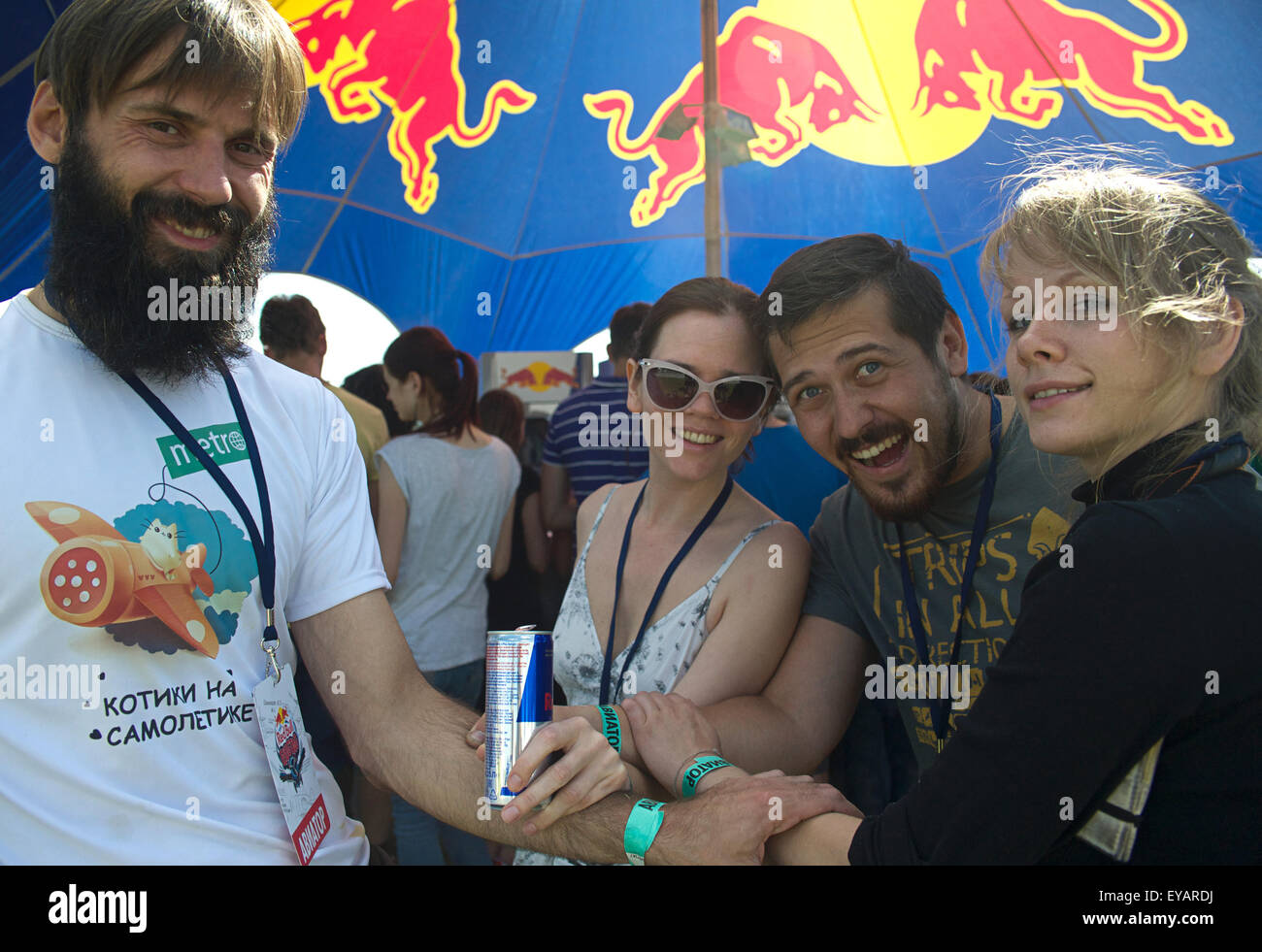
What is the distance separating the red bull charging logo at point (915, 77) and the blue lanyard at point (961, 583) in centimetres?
259

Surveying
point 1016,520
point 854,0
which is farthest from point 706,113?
point 1016,520

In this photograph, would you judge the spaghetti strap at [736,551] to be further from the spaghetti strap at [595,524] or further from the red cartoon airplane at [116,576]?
the red cartoon airplane at [116,576]

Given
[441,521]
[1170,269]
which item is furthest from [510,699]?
[441,521]

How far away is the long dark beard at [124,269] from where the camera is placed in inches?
57.1

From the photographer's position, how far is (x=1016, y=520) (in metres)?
1.86

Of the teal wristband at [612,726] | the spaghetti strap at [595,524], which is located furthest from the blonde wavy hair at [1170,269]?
the spaghetti strap at [595,524]

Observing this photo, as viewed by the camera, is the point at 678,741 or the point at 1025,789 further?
the point at 678,741

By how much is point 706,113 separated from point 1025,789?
3516 millimetres

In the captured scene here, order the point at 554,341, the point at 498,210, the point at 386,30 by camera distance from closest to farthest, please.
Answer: the point at 386,30, the point at 498,210, the point at 554,341

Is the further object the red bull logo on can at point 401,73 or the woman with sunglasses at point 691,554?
the red bull logo on can at point 401,73

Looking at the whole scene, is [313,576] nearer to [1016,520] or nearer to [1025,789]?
[1025,789]

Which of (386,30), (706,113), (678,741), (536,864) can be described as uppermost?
(386,30)

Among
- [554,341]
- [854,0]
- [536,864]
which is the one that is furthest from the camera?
[554,341]
